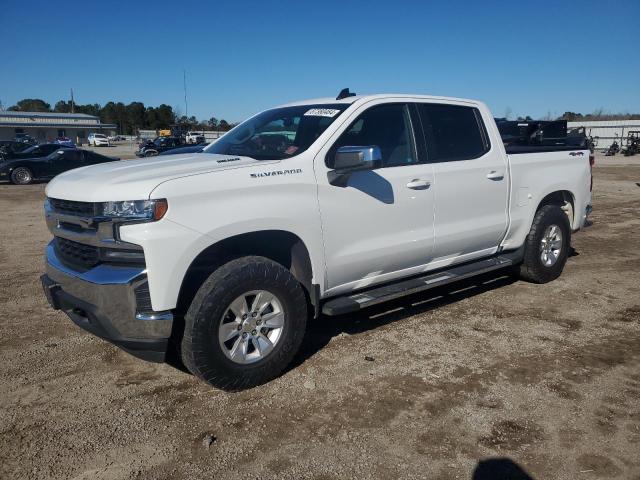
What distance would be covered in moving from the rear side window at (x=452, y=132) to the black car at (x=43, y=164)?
1633cm

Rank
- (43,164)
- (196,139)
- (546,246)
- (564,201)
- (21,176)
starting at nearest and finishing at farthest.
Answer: (546,246), (564,201), (21,176), (43,164), (196,139)

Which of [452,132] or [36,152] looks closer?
[452,132]

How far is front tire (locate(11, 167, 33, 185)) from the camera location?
18594mm

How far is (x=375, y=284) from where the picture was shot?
4.52m

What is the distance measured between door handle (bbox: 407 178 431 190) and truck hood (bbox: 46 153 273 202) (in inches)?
52.2

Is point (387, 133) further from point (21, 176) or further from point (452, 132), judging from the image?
point (21, 176)

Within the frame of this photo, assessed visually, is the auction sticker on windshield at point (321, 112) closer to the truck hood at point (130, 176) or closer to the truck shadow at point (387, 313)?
the truck hood at point (130, 176)

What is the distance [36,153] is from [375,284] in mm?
18911

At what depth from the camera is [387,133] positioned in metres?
4.59

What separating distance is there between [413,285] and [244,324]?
1.63 m

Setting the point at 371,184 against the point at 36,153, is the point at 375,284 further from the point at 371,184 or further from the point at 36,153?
the point at 36,153

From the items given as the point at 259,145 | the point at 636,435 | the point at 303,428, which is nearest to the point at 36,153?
the point at 259,145

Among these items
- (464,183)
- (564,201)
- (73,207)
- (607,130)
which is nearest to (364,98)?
(464,183)

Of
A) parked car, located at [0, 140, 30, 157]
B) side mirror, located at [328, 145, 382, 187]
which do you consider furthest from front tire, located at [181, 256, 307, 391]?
parked car, located at [0, 140, 30, 157]
